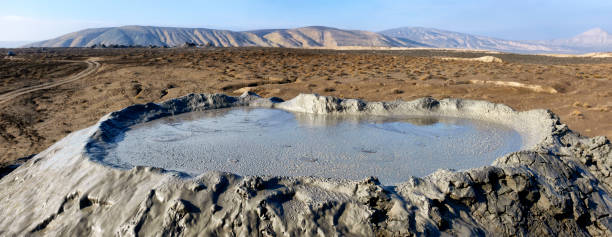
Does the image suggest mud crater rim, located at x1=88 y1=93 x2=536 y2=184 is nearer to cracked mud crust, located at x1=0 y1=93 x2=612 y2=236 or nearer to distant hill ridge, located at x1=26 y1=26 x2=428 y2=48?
cracked mud crust, located at x1=0 y1=93 x2=612 y2=236

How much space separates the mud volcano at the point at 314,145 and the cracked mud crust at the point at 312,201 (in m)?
0.54

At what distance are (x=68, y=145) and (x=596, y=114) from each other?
1311cm

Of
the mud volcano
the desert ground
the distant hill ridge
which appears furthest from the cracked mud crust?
the distant hill ridge

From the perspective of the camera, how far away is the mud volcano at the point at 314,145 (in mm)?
4109

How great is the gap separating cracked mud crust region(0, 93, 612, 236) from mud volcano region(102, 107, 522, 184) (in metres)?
0.54

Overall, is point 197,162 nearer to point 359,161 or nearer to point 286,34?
point 359,161

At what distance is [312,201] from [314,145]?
2.13 meters

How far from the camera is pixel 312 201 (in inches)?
111

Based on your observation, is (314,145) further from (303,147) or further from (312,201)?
(312,201)

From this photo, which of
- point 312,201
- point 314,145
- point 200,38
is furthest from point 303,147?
point 200,38

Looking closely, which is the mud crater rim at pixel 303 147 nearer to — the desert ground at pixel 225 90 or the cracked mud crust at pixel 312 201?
the cracked mud crust at pixel 312 201

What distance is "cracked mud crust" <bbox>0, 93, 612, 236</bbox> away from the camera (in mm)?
2752

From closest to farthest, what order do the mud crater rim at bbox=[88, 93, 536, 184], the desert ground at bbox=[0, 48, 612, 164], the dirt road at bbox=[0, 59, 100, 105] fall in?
the mud crater rim at bbox=[88, 93, 536, 184] < the desert ground at bbox=[0, 48, 612, 164] < the dirt road at bbox=[0, 59, 100, 105]

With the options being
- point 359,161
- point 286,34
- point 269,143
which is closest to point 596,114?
point 359,161
